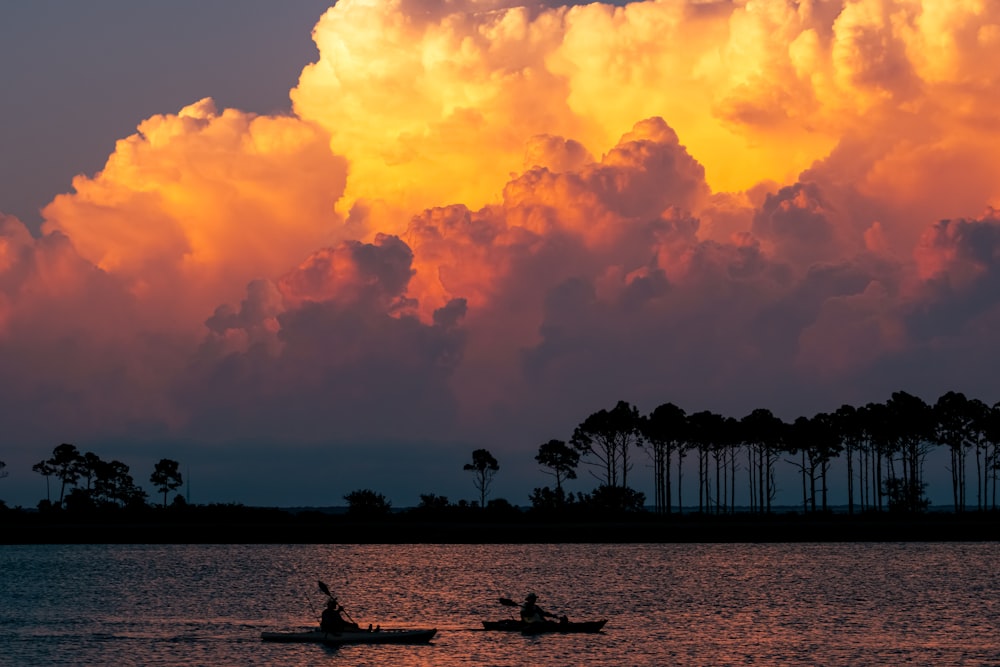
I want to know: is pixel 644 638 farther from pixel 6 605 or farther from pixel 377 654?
pixel 6 605

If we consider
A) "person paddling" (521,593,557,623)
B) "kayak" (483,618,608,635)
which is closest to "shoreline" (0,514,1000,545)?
"kayak" (483,618,608,635)

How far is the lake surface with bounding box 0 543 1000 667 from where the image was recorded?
229 feet

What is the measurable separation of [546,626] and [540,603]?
78.1 ft

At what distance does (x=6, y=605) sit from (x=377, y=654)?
4113cm

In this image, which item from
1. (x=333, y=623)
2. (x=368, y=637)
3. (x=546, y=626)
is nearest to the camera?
(x=368, y=637)

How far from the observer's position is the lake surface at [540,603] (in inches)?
2746

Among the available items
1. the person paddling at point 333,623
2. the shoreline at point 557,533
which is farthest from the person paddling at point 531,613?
the shoreline at point 557,533

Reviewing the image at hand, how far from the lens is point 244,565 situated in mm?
144375

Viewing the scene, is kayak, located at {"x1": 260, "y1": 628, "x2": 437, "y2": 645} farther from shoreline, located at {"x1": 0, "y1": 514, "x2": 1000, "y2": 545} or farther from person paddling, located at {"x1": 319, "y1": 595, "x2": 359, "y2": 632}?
shoreline, located at {"x1": 0, "y1": 514, "x2": 1000, "y2": 545}

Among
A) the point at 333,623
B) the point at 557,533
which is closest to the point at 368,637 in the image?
the point at 333,623

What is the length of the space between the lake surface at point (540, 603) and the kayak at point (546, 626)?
0.54 meters

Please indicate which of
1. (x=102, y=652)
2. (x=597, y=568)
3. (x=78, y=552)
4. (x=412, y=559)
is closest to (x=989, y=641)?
(x=102, y=652)

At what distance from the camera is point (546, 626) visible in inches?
2953

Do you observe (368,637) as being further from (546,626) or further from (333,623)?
(546,626)
